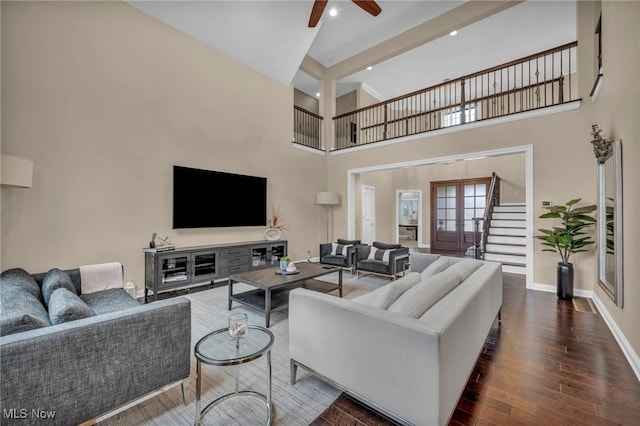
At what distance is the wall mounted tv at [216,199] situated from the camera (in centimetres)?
458

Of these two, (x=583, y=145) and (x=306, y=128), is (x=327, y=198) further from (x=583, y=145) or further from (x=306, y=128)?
(x=583, y=145)

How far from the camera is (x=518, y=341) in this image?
2688 mm

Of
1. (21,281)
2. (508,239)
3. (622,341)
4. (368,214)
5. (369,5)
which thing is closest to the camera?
(21,281)

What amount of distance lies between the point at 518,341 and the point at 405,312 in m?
1.97

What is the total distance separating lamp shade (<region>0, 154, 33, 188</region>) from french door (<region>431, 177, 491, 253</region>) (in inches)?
370

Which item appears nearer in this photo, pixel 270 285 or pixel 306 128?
pixel 270 285

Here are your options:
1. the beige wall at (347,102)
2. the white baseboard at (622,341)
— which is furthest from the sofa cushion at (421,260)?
the beige wall at (347,102)

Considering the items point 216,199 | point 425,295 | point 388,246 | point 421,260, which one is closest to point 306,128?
point 216,199

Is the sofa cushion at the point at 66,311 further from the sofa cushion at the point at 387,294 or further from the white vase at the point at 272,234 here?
the white vase at the point at 272,234

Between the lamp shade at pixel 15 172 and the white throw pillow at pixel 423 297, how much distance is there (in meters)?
3.29

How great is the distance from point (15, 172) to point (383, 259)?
4688mm

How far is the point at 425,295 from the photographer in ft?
5.71

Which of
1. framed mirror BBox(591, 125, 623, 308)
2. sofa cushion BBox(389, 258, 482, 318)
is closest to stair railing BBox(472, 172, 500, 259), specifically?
framed mirror BBox(591, 125, 623, 308)

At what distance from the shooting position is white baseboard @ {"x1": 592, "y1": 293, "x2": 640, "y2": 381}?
2166 mm
